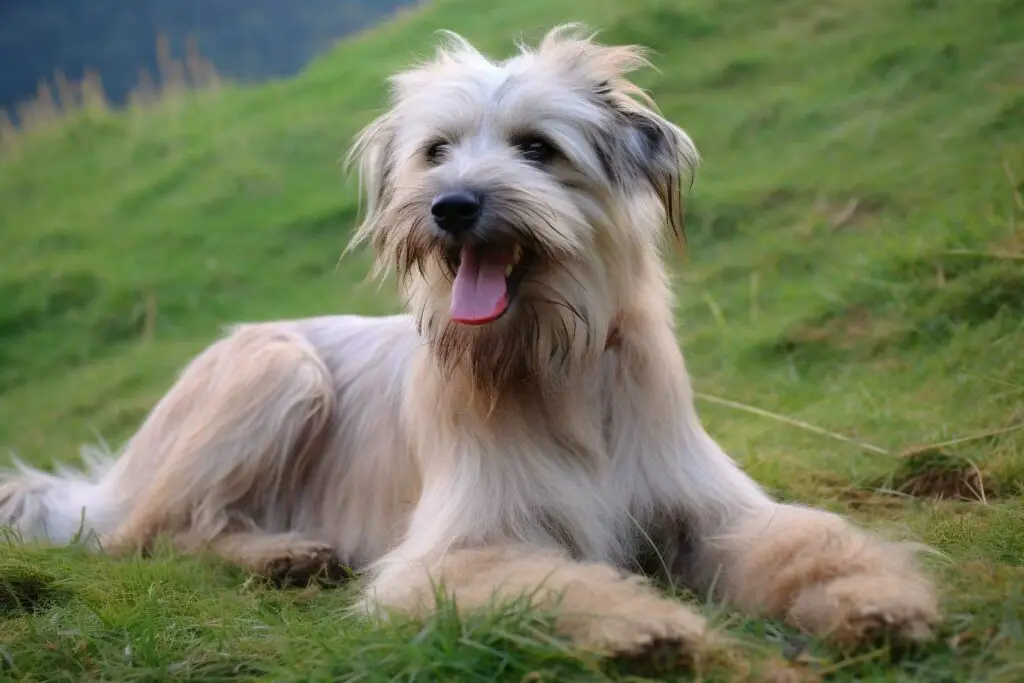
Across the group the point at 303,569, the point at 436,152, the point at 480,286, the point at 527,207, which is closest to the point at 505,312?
the point at 480,286

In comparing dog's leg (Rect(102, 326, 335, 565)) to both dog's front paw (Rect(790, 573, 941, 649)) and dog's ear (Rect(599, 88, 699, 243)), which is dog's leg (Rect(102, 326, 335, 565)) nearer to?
dog's ear (Rect(599, 88, 699, 243))

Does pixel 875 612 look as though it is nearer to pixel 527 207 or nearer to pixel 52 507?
pixel 527 207

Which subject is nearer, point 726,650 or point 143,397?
point 726,650

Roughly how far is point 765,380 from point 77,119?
453 inches

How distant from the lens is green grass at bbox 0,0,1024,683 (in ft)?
12.7

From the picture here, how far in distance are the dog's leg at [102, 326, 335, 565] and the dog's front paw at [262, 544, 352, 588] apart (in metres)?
0.62

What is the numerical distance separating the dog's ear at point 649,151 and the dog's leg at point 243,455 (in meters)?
2.14

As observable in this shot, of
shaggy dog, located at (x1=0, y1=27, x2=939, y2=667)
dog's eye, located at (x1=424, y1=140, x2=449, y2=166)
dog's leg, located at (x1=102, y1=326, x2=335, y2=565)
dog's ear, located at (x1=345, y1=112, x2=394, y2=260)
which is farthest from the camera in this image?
dog's leg, located at (x1=102, y1=326, x2=335, y2=565)

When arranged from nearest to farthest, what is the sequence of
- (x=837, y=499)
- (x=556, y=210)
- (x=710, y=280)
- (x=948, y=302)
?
1. (x=556, y=210)
2. (x=837, y=499)
3. (x=948, y=302)
4. (x=710, y=280)

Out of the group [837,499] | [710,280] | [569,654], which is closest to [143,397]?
[710,280]

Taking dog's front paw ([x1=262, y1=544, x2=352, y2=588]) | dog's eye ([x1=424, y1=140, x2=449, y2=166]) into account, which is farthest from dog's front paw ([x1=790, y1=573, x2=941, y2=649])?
dog's front paw ([x1=262, y1=544, x2=352, y2=588])

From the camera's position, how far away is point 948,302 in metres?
7.33

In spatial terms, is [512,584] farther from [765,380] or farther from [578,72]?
[765,380]

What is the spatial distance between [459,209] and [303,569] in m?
1.99
